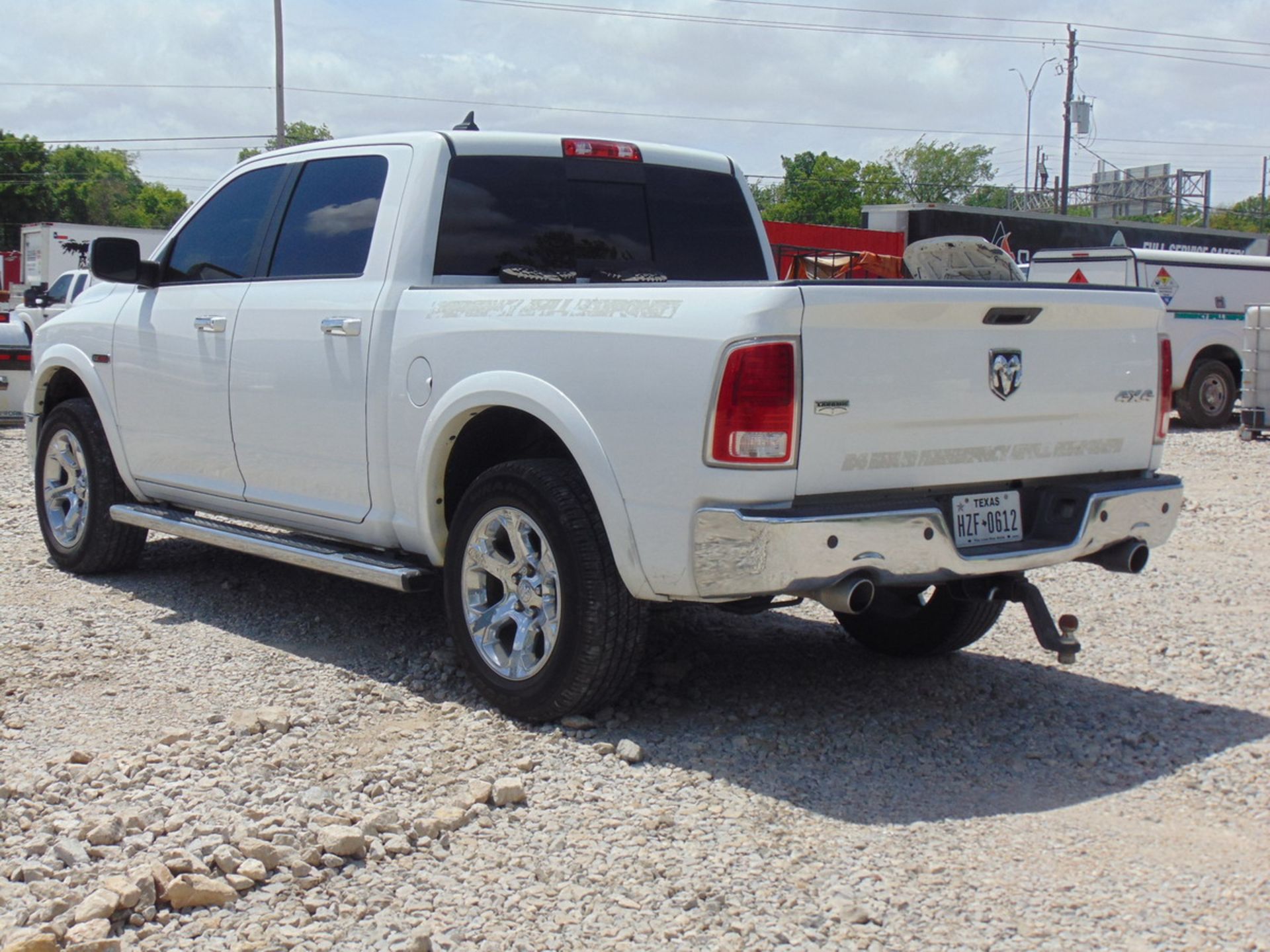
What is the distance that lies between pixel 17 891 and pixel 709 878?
1.69 metres

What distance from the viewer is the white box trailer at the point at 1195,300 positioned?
18047 mm

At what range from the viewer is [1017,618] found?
663 centimetres

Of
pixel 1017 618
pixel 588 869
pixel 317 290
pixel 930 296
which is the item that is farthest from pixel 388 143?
pixel 1017 618

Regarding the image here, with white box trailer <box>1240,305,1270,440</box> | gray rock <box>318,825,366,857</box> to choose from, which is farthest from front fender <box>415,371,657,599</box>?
white box trailer <box>1240,305,1270,440</box>

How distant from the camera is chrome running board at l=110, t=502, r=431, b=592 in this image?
5129 millimetres

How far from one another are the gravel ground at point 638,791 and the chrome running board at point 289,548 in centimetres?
40

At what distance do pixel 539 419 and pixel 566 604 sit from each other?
2.10 feet

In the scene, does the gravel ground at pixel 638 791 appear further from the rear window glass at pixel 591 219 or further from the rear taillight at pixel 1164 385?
the rear window glass at pixel 591 219

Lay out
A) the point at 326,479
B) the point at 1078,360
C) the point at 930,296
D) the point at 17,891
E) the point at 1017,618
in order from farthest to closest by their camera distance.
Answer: the point at 1017,618, the point at 326,479, the point at 1078,360, the point at 930,296, the point at 17,891

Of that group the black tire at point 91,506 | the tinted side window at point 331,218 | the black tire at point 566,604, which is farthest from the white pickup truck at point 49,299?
the black tire at point 566,604

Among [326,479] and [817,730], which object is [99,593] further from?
[817,730]

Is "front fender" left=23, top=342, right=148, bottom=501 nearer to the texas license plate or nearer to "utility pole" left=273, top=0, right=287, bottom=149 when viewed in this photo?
the texas license plate

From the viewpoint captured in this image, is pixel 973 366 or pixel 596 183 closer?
pixel 973 366

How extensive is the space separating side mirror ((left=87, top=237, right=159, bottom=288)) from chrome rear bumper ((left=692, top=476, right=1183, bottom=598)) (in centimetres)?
357
